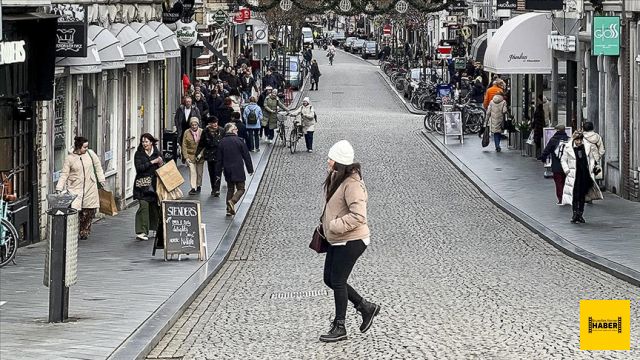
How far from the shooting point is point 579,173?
25906 mm

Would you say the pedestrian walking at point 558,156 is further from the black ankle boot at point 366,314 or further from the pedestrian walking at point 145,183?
the black ankle boot at point 366,314

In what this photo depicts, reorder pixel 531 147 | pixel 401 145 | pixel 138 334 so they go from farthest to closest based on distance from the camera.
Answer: pixel 401 145 → pixel 531 147 → pixel 138 334

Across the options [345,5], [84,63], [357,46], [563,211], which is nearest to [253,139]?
[345,5]

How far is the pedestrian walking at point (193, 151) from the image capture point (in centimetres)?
3091

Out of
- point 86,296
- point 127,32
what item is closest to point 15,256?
point 86,296

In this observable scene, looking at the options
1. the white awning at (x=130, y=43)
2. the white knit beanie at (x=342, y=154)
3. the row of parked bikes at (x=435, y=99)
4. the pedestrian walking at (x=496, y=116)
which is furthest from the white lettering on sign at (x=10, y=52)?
the row of parked bikes at (x=435, y=99)

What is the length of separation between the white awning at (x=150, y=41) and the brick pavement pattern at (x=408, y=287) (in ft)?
11.7

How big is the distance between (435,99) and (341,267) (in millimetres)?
45899

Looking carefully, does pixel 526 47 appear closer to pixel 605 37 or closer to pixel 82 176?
pixel 605 37

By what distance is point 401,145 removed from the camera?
149 ft

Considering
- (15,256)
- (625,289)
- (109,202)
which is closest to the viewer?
(625,289)

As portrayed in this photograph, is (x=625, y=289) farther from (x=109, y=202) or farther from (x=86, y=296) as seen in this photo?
(x=109, y=202)

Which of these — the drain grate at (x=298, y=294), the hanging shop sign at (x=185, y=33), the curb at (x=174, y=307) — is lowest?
the drain grate at (x=298, y=294)

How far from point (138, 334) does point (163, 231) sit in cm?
691
